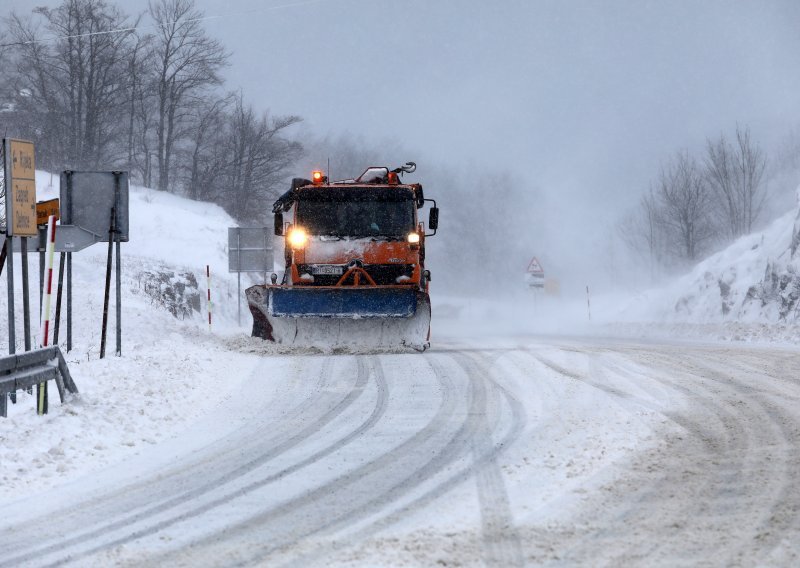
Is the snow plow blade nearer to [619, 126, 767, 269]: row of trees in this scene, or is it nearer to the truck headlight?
the truck headlight

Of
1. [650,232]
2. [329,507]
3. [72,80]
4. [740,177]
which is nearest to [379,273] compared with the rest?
[329,507]

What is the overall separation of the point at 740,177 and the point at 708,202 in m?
3.63

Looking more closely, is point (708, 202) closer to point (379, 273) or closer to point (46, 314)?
point (379, 273)

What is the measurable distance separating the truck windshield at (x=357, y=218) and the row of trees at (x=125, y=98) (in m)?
31.3

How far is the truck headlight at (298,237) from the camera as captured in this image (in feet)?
47.3

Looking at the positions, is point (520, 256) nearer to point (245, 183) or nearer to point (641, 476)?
point (245, 183)

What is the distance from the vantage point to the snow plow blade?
1347 cm

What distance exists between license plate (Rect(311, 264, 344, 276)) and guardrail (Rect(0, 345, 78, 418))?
6670mm

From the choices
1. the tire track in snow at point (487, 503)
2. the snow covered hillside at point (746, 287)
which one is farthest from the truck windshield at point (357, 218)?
the snow covered hillside at point (746, 287)

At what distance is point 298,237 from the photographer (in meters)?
14.4

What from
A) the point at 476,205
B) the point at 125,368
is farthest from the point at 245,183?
the point at 476,205

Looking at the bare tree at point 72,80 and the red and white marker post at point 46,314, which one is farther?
the bare tree at point 72,80

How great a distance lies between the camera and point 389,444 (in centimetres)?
656

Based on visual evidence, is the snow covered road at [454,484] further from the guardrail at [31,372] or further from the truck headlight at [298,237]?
the truck headlight at [298,237]
